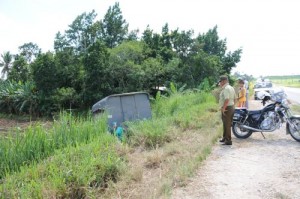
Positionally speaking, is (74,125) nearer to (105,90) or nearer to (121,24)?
(105,90)

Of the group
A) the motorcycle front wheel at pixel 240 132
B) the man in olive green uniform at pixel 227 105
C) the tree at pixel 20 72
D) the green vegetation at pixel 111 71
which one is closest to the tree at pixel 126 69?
the green vegetation at pixel 111 71

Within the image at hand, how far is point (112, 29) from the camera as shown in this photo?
36.6 meters

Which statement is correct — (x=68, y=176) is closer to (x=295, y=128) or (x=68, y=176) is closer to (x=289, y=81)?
(x=295, y=128)

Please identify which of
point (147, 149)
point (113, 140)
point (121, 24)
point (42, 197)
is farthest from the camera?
point (121, 24)

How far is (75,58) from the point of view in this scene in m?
27.8

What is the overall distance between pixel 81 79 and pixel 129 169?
21320mm

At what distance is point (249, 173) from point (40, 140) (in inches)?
159

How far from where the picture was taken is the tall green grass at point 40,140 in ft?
17.3

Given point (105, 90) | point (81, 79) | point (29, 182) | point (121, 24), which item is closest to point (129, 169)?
point (29, 182)

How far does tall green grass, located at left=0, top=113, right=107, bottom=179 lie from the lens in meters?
5.28

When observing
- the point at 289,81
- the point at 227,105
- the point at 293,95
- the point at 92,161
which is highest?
the point at 289,81

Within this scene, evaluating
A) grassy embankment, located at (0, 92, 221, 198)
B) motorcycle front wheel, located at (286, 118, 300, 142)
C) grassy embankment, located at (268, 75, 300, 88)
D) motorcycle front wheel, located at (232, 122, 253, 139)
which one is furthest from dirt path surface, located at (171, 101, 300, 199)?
grassy embankment, located at (268, 75, 300, 88)

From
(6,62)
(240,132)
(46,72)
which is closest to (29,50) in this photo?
(6,62)

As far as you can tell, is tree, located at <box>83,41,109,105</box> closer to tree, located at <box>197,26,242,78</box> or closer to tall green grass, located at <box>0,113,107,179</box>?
tree, located at <box>197,26,242,78</box>
